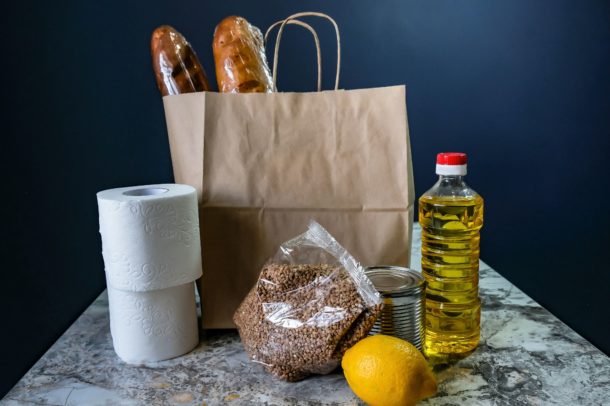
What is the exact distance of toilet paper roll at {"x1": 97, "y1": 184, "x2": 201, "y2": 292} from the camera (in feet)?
2.15

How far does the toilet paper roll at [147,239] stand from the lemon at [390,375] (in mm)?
270

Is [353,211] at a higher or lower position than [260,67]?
lower

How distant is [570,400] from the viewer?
23.1 inches

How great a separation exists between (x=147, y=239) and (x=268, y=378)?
0.77 ft

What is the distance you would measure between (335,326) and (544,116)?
1.40 metres

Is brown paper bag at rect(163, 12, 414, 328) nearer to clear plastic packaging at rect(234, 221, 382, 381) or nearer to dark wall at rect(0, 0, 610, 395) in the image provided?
clear plastic packaging at rect(234, 221, 382, 381)

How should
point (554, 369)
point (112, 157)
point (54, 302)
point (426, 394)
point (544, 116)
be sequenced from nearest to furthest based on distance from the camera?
point (426, 394)
point (554, 369)
point (54, 302)
point (112, 157)
point (544, 116)

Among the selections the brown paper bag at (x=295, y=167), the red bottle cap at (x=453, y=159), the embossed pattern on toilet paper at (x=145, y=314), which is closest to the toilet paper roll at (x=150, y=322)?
the embossed pattern on toilet paper at (x=145, y=314)

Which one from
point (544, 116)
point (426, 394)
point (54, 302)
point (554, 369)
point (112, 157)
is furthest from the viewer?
point (544, 116)

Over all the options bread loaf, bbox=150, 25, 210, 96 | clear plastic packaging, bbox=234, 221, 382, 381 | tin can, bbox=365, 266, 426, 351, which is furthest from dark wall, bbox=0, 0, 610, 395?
tin can, bbox=365, 266, 426, 351

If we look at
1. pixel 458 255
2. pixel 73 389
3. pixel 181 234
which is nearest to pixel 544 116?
pixel 458 255

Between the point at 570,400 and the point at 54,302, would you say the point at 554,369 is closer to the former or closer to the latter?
the point at 570,400

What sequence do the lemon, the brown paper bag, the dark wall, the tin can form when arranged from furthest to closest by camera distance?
the dark wall → the brown paper bag → the tin can → the lemon

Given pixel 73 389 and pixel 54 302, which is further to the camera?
pixel 54 302
